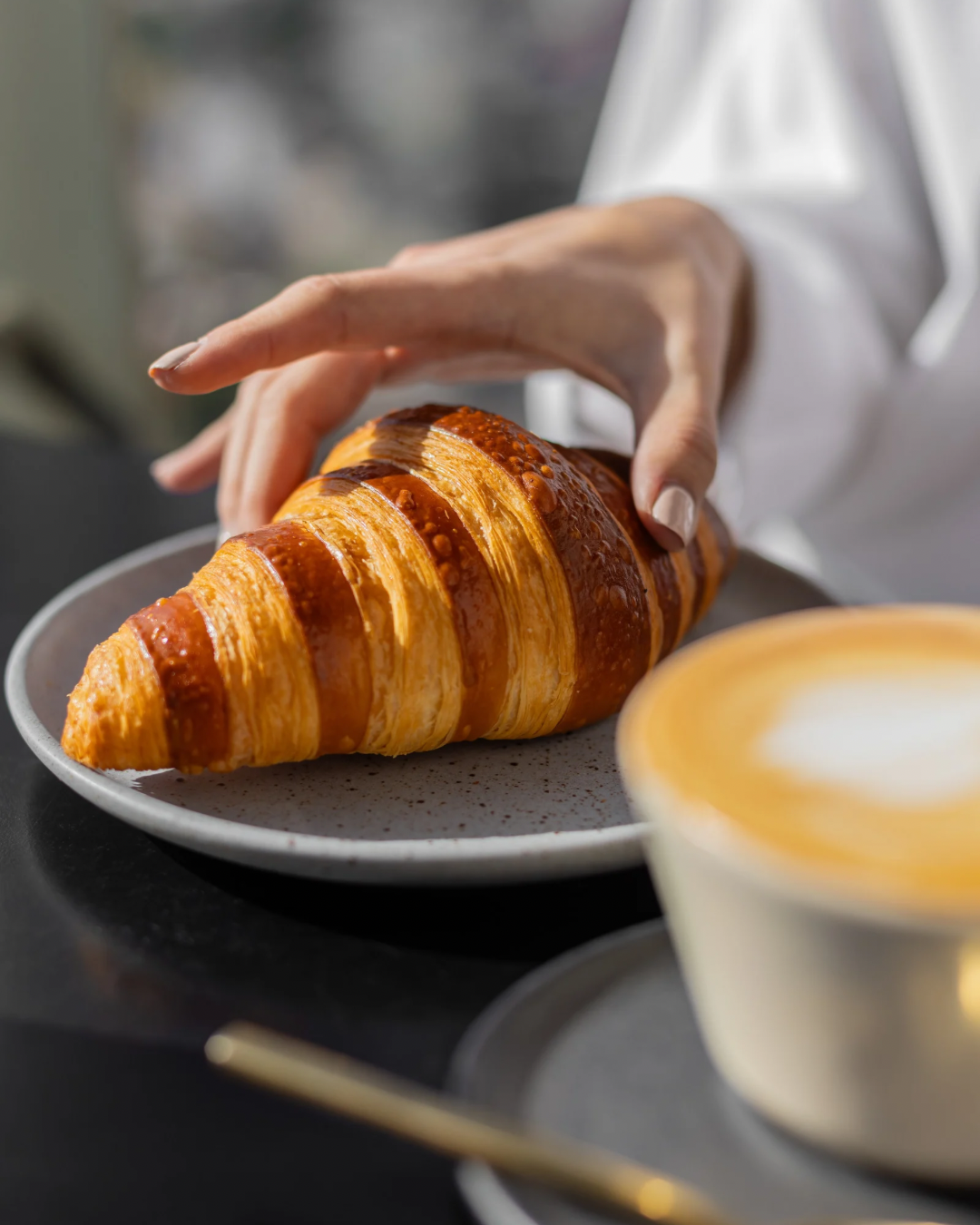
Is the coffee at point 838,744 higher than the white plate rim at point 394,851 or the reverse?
higher

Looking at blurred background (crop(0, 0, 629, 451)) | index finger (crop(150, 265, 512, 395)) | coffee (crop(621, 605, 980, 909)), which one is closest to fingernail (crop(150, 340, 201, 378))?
index finger (crop(150, 265, 512, 395))

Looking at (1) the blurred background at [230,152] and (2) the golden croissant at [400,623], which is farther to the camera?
(1) the blurred background at [230,152]

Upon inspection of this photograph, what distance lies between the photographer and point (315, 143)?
2.82 meters

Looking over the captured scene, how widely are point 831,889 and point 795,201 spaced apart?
1.00 meters

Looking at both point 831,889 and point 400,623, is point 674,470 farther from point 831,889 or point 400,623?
point 831,889

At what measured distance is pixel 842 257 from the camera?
3.67ft

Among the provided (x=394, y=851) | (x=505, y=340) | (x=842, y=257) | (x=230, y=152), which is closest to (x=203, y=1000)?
(x=394, y=851)

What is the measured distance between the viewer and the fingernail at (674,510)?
2.20 ft

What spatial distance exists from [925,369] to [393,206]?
2020 millimetres

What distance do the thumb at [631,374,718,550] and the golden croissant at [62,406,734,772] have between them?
0.06 feet

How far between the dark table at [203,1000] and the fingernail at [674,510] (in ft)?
0.70

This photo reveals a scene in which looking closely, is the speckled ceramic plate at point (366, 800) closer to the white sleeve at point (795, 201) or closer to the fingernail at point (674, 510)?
the fingernail at point (674, 510)

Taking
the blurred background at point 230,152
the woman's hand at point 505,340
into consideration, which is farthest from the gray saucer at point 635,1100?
the blurred background at point 230,152

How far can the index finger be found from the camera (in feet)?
2.21
